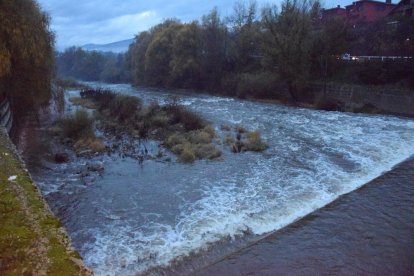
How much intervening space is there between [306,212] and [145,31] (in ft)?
193

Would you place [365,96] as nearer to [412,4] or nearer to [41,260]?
[412,4]

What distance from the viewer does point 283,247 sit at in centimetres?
889

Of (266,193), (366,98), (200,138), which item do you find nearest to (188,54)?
(366,98)

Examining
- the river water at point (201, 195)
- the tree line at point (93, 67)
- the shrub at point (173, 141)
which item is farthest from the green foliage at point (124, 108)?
the tree line at point (93, 67)

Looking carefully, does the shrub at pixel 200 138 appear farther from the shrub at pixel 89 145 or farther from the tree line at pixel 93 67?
the tree line at pixel 93 67

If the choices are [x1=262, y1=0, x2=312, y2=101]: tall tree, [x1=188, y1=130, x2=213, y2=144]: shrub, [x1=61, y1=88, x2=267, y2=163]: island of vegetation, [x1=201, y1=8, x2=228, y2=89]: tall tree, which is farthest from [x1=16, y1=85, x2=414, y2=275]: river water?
[x1=201, y1=8, x2=228, y2=89]: tall tree

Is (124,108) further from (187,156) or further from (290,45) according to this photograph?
(290,45)

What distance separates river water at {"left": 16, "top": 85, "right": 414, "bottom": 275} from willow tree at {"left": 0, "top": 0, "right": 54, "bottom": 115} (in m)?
5.17

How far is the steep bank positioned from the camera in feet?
17.1

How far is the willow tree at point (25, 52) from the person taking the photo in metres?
16.4

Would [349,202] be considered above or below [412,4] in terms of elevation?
below

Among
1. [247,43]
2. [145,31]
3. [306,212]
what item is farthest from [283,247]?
[145,31]

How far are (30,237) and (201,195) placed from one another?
22.3ft

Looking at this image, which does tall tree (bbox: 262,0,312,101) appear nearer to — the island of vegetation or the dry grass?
the island of vegetation
